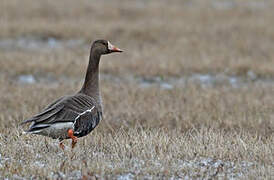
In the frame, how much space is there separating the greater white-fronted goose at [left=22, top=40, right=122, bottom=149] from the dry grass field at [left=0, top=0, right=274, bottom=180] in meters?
0.26

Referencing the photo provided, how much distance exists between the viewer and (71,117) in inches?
299

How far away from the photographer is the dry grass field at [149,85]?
281 inches

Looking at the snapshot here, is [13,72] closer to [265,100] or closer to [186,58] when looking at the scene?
[186,58]

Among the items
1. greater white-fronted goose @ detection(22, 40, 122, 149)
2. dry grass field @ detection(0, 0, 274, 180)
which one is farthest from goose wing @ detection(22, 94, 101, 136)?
dry grass field @ detection(0, 0, 274, 180)

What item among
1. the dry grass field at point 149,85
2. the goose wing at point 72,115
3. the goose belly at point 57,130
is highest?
the goose wing at point 72,115

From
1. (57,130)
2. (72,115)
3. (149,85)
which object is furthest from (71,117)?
(149,85)

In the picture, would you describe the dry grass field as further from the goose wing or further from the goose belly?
the goose wing

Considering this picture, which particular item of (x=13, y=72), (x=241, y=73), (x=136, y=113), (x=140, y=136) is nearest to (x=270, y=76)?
(x=241, y=73)

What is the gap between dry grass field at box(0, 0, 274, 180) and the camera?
714 centimetres

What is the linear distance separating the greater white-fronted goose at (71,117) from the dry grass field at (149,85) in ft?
0.85

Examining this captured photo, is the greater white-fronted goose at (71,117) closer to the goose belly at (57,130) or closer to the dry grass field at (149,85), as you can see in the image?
the goose belly at (57,130)

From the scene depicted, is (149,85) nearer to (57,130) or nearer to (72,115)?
(72,115)

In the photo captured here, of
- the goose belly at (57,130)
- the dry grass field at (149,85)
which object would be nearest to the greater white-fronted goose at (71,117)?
the goose belly at (57,130)

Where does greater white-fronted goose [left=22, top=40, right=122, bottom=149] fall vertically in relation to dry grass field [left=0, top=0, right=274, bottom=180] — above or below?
above
